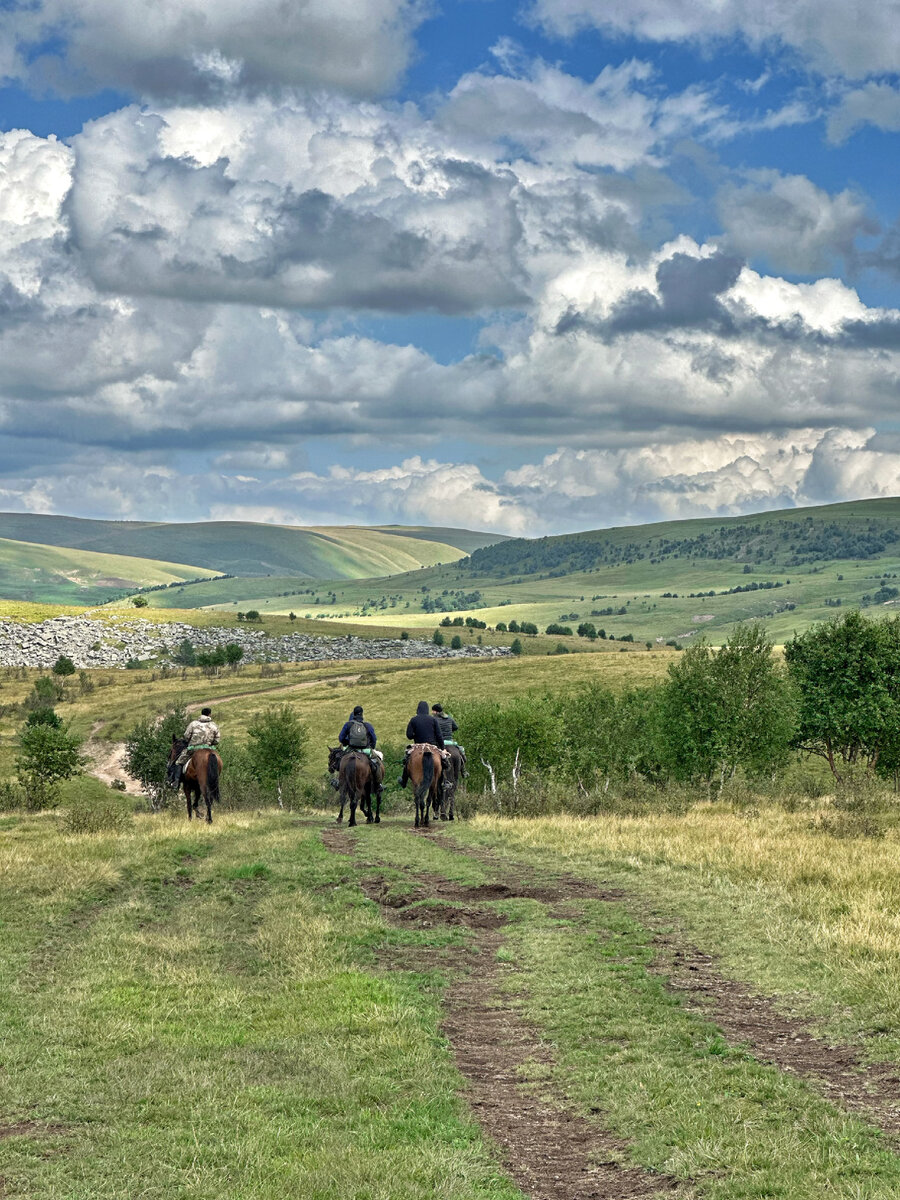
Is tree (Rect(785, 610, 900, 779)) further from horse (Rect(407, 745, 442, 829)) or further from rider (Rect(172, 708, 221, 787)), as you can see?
rider (Rect(172, 708, 221, 787))

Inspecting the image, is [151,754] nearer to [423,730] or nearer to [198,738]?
[198,738]

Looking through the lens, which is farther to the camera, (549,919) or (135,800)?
(135,800)

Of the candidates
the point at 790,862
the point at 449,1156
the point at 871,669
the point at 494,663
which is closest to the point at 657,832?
the point at 790,862

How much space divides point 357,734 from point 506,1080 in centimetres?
2123

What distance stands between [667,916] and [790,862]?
14.9 ft

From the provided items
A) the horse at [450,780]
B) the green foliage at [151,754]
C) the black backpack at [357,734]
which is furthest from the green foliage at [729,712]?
the green foliage at [151,754]

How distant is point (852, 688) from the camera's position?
64812 mm

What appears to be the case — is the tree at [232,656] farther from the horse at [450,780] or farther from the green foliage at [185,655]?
the horse at [450,780]

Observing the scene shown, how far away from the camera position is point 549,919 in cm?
1803

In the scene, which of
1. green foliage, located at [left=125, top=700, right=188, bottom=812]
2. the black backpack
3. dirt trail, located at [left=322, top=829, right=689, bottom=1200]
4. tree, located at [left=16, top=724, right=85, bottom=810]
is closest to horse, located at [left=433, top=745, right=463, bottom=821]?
the black backpack

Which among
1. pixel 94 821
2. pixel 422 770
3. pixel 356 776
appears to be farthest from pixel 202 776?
pixel 422 770

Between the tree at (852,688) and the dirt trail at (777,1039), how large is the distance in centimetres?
5139

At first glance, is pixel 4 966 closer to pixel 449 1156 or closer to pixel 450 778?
pixel 449 1156

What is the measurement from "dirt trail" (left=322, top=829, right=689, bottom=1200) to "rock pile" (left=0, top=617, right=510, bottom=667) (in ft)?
508
